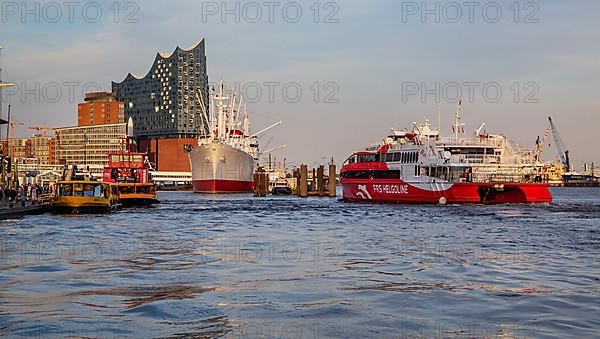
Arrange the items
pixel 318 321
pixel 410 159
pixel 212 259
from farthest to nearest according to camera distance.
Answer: pixel 410 159 → pixel 212 259 → pixel 318 321

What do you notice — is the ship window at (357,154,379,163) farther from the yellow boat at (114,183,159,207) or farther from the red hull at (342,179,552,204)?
the yellow boat at (114,183,159,207)

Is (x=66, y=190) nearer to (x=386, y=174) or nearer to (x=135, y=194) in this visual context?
(x=135, y=194)

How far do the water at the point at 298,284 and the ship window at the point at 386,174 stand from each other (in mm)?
36909

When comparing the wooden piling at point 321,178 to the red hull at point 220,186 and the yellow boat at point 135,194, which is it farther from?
the yellow boat at point 135,194

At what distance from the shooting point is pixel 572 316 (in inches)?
647

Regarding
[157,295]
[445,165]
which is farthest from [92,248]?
[445,165]

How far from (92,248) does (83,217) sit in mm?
23739

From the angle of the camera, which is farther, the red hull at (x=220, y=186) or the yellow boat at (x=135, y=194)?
the red hull at (x=220, y=186)

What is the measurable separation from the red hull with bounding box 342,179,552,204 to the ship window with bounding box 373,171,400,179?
1.39 feet

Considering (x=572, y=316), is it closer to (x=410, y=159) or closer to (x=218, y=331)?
(x=218, y=331)

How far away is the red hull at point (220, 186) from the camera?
135 meters

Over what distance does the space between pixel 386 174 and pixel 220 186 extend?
61265 mm

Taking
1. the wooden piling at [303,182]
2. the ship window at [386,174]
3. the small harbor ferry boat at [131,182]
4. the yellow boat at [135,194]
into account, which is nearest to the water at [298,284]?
the yellow boat at [135,194]

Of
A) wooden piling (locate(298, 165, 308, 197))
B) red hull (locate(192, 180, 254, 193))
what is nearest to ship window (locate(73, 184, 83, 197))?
wooden piling (locate(298, 165, 308, 197))
